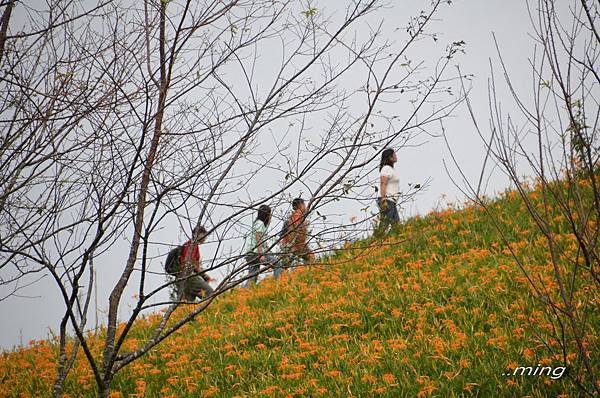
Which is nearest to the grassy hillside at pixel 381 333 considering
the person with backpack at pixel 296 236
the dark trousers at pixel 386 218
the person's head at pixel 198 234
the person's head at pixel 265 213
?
the dark trousers at pixel 386 218

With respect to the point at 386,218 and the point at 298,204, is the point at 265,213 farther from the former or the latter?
the point at 386,218

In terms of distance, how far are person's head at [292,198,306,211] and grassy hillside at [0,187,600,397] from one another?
471 millimetres

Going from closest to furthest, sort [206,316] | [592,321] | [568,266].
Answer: [592,321]
[568,266]
[206,316]

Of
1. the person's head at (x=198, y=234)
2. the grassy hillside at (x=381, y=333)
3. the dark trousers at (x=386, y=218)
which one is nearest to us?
the person's head at (x=198, y=234)

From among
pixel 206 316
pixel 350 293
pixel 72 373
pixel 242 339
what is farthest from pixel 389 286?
pixel 72 373

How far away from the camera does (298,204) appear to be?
430cm

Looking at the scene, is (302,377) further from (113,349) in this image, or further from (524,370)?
(113,349)

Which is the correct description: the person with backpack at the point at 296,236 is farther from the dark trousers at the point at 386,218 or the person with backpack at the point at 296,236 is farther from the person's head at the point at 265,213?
the dark trousers at the point at 386,218

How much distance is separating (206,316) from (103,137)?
5.76 m

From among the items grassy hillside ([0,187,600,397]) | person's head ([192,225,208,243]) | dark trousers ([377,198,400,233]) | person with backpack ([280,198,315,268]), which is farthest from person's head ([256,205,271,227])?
dark trousers ([377,198,400,233])

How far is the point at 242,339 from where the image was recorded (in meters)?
8.09

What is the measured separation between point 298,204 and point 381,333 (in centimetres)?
342

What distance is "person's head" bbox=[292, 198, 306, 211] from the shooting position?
4.19m

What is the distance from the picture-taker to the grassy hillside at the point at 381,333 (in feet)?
19.0
